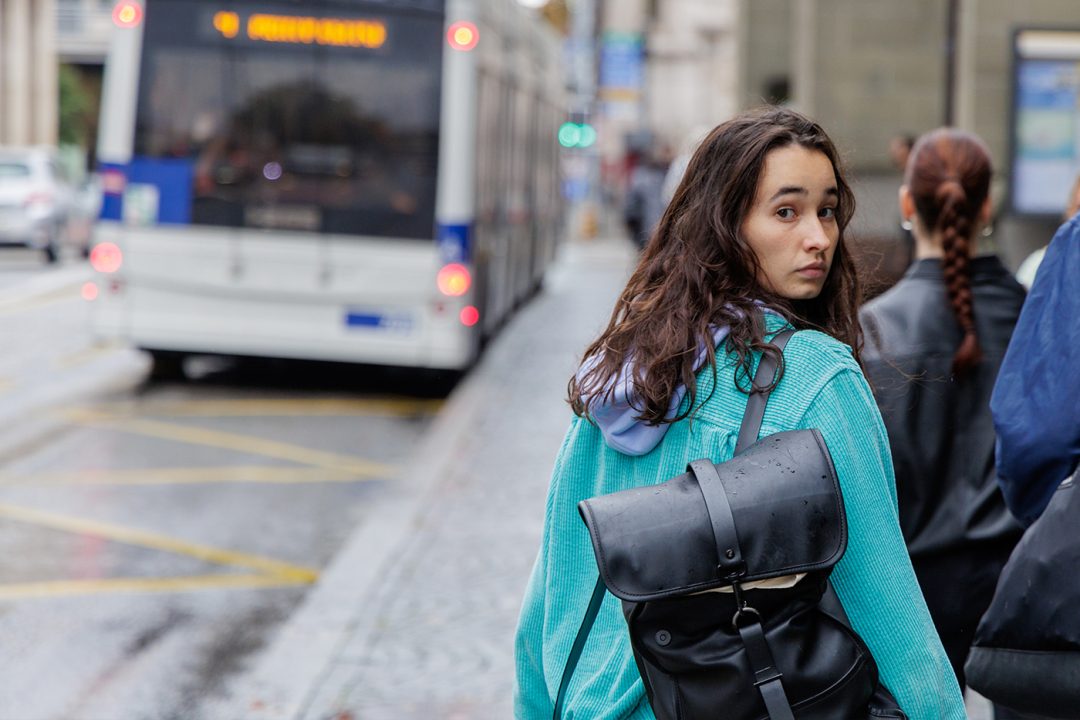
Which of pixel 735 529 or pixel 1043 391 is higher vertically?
pixel 1043 391

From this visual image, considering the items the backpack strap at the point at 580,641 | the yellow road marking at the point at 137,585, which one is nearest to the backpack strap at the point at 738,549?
the backpack strap at the point at 580,641

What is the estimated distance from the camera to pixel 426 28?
11.7 m

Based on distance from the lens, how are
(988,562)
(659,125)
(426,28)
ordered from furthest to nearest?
(659,125), (426,28), (988,562)

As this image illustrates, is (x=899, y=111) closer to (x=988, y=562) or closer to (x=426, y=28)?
(x=426, y=28)

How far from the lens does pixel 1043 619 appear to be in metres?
2.45

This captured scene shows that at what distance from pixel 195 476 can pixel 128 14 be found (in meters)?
4.23

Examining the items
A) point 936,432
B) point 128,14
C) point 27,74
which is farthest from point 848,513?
point 27,74

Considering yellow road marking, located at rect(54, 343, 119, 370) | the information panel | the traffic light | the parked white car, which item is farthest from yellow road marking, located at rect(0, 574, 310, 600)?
the traffic light

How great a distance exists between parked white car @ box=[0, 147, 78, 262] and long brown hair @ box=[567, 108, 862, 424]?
81.3 feet

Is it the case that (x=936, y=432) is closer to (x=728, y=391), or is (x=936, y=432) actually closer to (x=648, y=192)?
(x=728, y=391)

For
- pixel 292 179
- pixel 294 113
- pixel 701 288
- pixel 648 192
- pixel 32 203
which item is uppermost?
pixel 294 113

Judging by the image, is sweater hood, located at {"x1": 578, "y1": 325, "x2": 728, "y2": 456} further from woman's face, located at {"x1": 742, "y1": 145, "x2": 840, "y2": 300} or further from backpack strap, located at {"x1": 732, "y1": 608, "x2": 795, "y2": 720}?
backpack strap, located at {"x1": 732, "y1": 608, "x2": 795, "y2": 720}

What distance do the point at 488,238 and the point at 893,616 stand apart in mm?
11389

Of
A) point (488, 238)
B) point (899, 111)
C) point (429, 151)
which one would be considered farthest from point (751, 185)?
point (899, 111)
